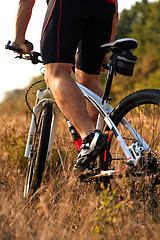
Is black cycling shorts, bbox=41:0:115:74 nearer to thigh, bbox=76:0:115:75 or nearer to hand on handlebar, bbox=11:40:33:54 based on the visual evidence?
thigh, bbox=76:0:115:75

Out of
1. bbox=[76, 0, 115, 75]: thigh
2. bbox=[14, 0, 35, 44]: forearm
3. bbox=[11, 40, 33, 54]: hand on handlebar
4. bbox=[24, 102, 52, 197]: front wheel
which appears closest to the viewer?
bbox=[76, 0, 115, 75]: thigh

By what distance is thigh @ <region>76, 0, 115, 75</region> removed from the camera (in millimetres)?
2039

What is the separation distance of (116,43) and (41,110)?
994 millimetres

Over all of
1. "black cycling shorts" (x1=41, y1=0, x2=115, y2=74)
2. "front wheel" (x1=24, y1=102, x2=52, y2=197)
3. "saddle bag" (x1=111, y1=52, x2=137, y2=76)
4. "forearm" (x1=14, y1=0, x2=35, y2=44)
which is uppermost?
"forearm" (x1=14, y1=0, x2=35, y2=44)

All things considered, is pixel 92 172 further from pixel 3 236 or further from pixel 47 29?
pixel 47 29

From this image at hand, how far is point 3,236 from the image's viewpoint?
1642mm

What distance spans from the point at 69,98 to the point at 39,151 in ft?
2.38

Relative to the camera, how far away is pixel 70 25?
197 cm

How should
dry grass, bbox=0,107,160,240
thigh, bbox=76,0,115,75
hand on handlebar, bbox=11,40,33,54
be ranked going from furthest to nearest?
hand on handlebar, bbox=11,40,33,54 → thigh, bbox=76,0,115,75 → dry grass, bbox=0,107,160,240

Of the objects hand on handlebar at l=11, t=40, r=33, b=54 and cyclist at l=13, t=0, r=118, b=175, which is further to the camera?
hand on handlebar at l=11, t=40, r=33, b=54

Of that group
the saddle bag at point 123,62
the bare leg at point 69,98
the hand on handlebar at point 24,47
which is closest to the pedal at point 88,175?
the bare leg at point 69,98

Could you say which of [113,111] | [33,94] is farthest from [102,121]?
[33,94]

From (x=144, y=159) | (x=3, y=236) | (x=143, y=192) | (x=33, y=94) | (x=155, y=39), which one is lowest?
(x=3, y=236)

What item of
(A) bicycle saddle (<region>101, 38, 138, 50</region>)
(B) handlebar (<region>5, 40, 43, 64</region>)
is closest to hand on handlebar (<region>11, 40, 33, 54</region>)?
(B) handlebar (<region>5, 40, 43, 64</region>)
